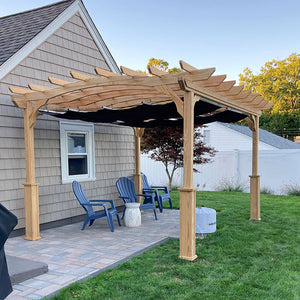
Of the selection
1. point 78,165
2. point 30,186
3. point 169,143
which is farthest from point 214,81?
point 169,143

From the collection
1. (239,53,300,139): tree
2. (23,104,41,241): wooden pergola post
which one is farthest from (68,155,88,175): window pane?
(239,53,300,139): tree

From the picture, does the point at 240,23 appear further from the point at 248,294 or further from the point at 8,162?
the point at 248,294

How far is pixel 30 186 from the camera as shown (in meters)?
5.13

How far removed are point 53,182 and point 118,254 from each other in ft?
7.82

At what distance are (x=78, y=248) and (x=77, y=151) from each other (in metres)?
2.51

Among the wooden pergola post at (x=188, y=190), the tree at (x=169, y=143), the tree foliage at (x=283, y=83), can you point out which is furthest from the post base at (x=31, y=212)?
the tree foliage at (x=283, y=83)

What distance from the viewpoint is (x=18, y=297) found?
299 centimetres

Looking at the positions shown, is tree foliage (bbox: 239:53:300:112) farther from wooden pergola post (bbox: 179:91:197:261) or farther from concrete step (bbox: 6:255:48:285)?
concrete step (bbox: 6:255:48:285)

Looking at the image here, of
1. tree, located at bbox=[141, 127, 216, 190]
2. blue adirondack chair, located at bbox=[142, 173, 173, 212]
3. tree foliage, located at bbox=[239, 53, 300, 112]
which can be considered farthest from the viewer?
tree foliage, located at bbox=[239, 53, 300, 112]

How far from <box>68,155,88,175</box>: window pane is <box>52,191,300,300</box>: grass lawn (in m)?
2.68

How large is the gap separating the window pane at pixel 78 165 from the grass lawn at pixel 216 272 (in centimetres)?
268

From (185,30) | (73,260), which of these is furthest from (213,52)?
(73,260)

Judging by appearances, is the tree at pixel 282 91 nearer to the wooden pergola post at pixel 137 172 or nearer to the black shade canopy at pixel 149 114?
the wooden pergola post at pixel 137 172

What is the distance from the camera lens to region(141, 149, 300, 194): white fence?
1123 centimetres
